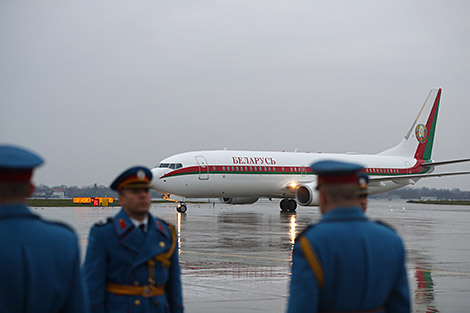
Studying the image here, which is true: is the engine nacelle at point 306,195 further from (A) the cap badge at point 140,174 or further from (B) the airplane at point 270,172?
(A) the cap badge at point 140,174

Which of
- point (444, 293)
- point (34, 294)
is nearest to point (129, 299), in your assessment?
point (34, 294)

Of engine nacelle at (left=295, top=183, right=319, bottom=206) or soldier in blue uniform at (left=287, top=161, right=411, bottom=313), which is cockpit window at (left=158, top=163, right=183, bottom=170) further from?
soldier in blue uniform at (left=287, top=161, right=411, bottom=313)

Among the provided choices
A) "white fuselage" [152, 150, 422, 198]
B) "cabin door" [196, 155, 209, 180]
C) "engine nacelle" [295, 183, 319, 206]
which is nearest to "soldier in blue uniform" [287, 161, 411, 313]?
"white fuselage" [152, 150, 422, 198]

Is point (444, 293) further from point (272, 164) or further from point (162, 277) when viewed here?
point (272, 164)

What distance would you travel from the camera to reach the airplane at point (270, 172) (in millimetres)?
31750

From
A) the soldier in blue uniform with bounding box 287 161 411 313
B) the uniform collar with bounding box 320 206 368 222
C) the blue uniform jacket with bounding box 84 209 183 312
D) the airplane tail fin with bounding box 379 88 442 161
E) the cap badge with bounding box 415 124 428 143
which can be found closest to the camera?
the soldier in blue uniform with bounding box 287 161 411 313

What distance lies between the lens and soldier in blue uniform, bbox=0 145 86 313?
312 cm

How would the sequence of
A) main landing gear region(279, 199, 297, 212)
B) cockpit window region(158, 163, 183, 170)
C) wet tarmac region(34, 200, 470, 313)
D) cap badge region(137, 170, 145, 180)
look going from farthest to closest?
main landing gear region(279, 199, 297, 212), cockpit window region(158, 163, 183, 170), wet tarmac region(34, 200, 470, 313), cap badge region(137, 170, 145, 180)

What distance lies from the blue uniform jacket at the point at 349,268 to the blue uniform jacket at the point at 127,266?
1.41 meters

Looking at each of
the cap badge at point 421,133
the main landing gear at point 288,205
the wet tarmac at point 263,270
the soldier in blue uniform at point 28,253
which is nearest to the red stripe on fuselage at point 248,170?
the main landing gear at point 288,205

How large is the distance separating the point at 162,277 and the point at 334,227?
5.24 feet

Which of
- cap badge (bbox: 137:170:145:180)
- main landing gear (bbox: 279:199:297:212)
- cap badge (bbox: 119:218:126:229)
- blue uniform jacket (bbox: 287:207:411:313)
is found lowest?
main landing gear (bbox: 279:199:297:212)

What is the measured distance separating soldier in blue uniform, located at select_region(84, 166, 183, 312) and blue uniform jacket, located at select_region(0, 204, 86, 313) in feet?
4.12

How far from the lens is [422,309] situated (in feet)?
28.3
